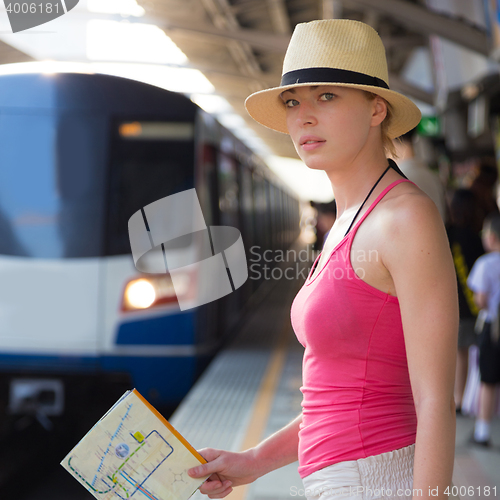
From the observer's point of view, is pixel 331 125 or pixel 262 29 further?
pixel 262 29

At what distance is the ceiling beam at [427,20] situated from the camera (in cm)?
833

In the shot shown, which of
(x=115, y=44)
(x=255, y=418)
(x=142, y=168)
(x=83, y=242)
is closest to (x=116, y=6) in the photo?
(x=115, y=44)

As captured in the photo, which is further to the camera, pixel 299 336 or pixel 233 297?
pixel 233 297

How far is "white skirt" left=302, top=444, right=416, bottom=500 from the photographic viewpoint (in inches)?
42.1

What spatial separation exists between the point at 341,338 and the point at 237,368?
4.31 metres

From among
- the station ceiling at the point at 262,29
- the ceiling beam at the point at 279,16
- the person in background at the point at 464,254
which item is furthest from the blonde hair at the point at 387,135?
the ceiling beam at the point at 279,16

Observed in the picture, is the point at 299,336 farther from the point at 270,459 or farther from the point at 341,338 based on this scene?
the point at 270,459

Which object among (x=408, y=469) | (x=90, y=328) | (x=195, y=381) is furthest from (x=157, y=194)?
(x=408, y=469)

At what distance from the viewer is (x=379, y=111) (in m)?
1.21

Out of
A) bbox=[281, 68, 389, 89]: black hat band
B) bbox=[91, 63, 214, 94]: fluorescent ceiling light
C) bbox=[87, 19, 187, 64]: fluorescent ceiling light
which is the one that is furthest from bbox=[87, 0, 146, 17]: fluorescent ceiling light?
bbox=[281, 68, 389, 89]: black hat band

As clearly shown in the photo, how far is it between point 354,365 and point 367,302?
12 centimetres

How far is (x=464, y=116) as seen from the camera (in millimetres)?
11961

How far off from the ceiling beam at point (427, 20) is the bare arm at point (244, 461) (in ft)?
26.6

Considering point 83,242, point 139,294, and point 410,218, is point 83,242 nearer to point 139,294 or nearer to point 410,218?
point 139,294
